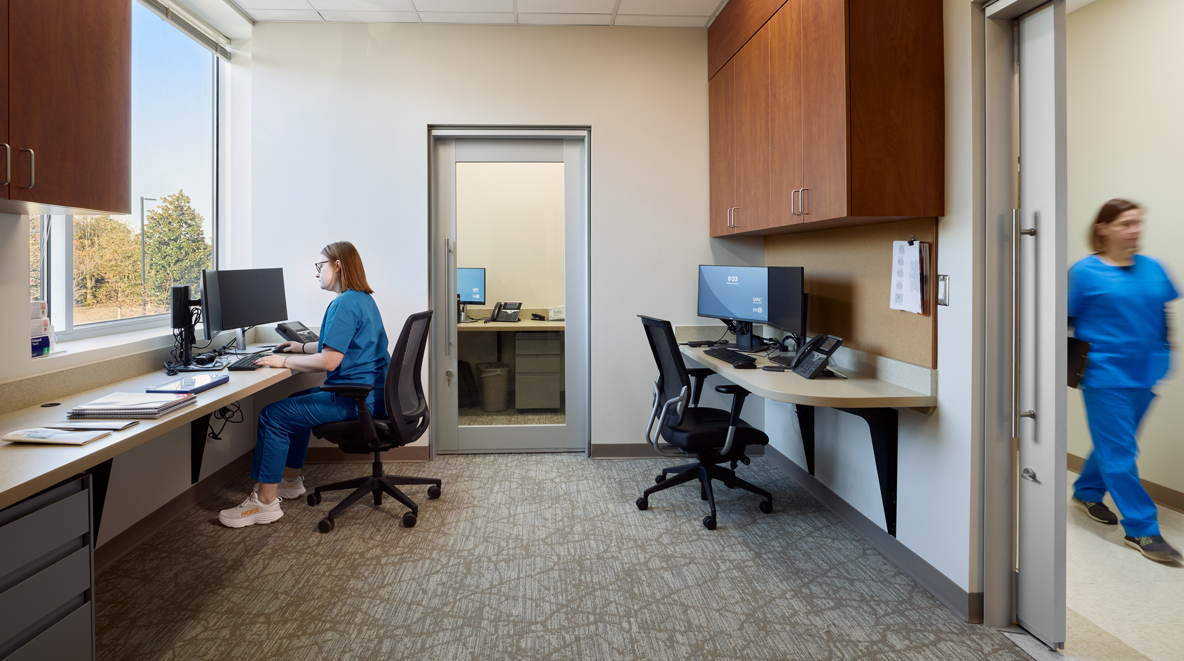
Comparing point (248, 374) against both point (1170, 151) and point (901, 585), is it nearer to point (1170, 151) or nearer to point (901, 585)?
point (901, 585)

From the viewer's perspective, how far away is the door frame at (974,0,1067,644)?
6.07 ft

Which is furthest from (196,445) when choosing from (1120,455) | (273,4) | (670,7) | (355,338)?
(1120,455)

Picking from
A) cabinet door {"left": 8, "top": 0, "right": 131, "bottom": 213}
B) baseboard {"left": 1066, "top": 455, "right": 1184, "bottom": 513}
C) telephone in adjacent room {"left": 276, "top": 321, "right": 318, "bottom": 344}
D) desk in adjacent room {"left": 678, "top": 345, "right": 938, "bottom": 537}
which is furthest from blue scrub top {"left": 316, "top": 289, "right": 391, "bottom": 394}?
baseboard {"left": 1066, "top": 455, "right": 1184, "bottom": 513}

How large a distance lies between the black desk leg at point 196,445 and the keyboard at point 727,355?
7.68ft

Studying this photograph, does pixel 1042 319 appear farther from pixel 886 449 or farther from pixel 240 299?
pixel 240 299

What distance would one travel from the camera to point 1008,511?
1899 millimetres

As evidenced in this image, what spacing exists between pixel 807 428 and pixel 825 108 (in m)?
1.53

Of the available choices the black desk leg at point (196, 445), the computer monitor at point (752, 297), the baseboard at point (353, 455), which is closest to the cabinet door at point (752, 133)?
the computer monitor at point (752, 297)

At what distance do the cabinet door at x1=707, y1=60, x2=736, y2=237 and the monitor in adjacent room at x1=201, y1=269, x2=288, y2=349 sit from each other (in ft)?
7.63

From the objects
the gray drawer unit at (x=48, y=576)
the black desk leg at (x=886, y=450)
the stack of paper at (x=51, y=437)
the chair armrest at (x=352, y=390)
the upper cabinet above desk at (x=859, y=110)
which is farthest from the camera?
the chair armrest at (x=352, y=390)

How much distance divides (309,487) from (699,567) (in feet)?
6.48

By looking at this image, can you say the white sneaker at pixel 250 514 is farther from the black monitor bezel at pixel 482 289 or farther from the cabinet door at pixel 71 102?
the black monitor bezel at pixel 482 289

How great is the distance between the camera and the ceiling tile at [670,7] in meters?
3.22

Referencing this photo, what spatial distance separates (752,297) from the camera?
10.1ft
